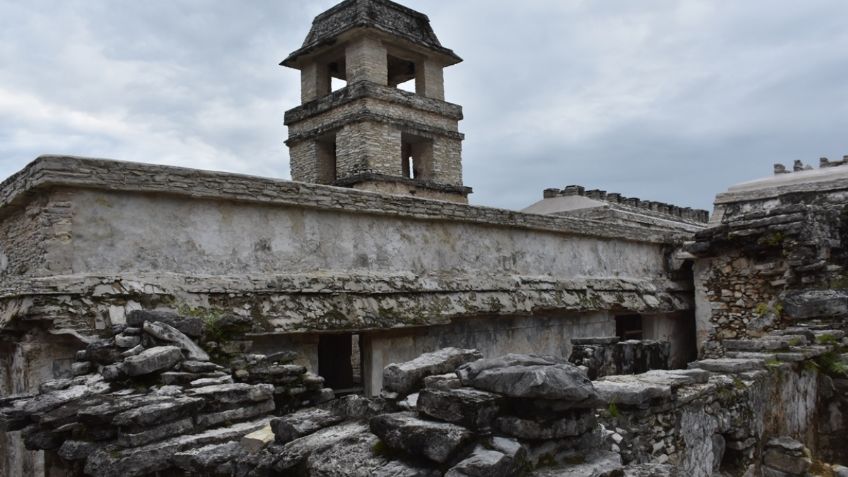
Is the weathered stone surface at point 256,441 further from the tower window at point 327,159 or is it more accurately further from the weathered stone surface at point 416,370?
the tower window at point 327,159

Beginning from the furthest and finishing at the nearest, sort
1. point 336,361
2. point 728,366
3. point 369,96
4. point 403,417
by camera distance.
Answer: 1. point 369,96
2. point 336,361
3. point 728,366
4. point 403,417

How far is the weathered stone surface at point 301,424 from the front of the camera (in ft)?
12.8

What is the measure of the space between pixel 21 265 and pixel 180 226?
1.68 m

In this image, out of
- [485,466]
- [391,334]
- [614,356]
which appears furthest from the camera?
[391,334]

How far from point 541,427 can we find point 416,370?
3.69 feet

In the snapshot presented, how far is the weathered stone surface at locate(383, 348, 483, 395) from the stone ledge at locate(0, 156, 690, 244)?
3930 mm

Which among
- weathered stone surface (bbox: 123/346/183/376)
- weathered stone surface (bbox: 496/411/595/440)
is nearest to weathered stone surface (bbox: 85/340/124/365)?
weathered stone surface (bbox: 123/346/183/376)

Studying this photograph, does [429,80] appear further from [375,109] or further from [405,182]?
[405,182]

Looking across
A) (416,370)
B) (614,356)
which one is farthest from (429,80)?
(416,370)

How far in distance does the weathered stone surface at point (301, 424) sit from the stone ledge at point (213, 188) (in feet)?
12.6

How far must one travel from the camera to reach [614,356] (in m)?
6.14

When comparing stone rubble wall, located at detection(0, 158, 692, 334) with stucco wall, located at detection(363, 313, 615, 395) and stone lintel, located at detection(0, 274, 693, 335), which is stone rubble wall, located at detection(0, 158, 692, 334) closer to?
stone lintel, located at detection(0, 274, 693, 335)

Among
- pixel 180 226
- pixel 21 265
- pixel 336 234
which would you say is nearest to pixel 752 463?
pixel 336 234

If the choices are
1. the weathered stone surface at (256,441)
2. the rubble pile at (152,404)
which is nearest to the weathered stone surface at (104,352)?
the rubble pile at (152,404)
